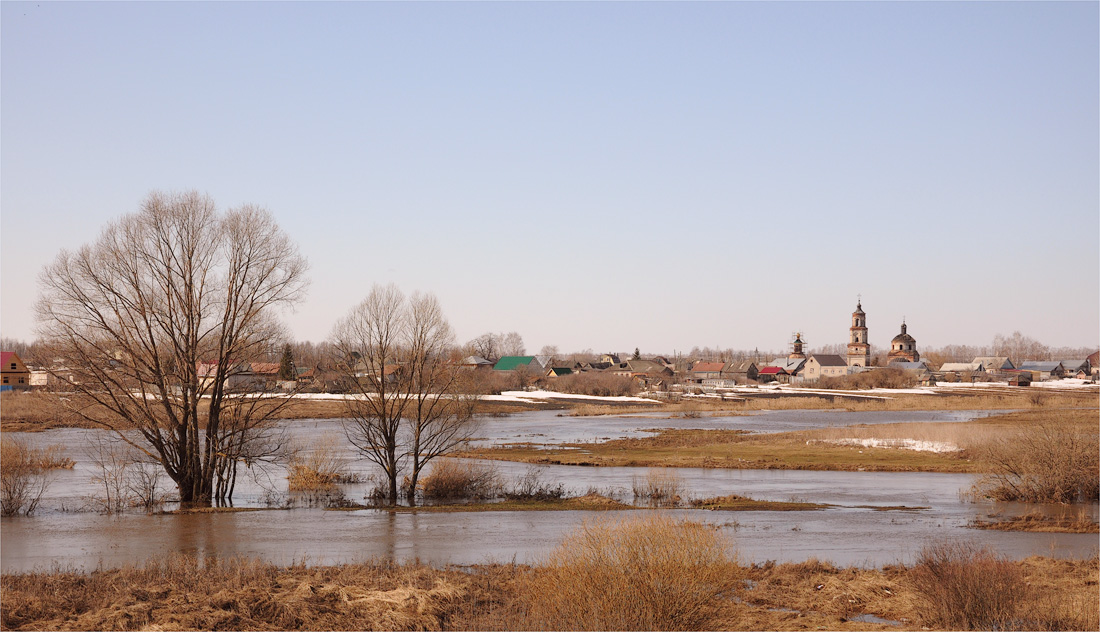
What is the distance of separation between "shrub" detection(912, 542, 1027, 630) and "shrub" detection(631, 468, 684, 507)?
1621cm

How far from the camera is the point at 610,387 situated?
11956 cm

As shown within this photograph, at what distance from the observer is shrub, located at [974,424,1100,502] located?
105ft

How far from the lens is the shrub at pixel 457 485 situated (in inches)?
1342

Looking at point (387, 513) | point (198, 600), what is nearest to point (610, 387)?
point (387, 513)

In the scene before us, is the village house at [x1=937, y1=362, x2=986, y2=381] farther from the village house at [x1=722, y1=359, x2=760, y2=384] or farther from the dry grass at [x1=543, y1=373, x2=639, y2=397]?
the dry grass at [x1=543, y1=373, x2=639, y2=397]

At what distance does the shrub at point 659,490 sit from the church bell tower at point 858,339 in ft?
459

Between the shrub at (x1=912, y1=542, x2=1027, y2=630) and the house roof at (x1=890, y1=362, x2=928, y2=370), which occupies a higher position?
the house roof at (x1=890, y1=362, x2=928, y2=370)

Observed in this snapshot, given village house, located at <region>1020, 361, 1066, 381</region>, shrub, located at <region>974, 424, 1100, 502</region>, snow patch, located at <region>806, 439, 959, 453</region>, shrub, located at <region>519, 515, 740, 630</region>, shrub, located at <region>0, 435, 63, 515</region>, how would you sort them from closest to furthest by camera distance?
1. shrub, located at <region>519, 515, 740, 630</region>
2. shrub, located at <region>0, 435, 63, 515</region>
3. shrub, located at <region>974, 424, 1100, 502</region>
4. snow patch, located at <region>806, 439, 959, 453</region>
5. village house, located at <region>1020, 361, 1066, 381</region>

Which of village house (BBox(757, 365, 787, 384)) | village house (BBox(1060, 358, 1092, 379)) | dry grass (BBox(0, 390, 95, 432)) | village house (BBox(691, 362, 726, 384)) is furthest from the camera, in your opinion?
village house (BBox(1060, 358, 1092, 379))

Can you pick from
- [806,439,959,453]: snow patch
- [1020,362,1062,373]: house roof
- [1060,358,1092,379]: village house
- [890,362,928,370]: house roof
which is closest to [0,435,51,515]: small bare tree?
[806,439,959,453]: snow patch

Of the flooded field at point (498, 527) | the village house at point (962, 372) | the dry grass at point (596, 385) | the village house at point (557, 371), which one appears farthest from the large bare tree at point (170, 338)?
the village house at point (962, 372)

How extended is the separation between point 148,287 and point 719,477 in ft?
85.7

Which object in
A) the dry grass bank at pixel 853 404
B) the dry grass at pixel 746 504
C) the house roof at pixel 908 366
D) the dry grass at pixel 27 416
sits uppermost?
the dry grass at pixel 27 416

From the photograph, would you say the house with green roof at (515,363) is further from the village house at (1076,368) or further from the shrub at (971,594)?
the shrub at (971,594)
